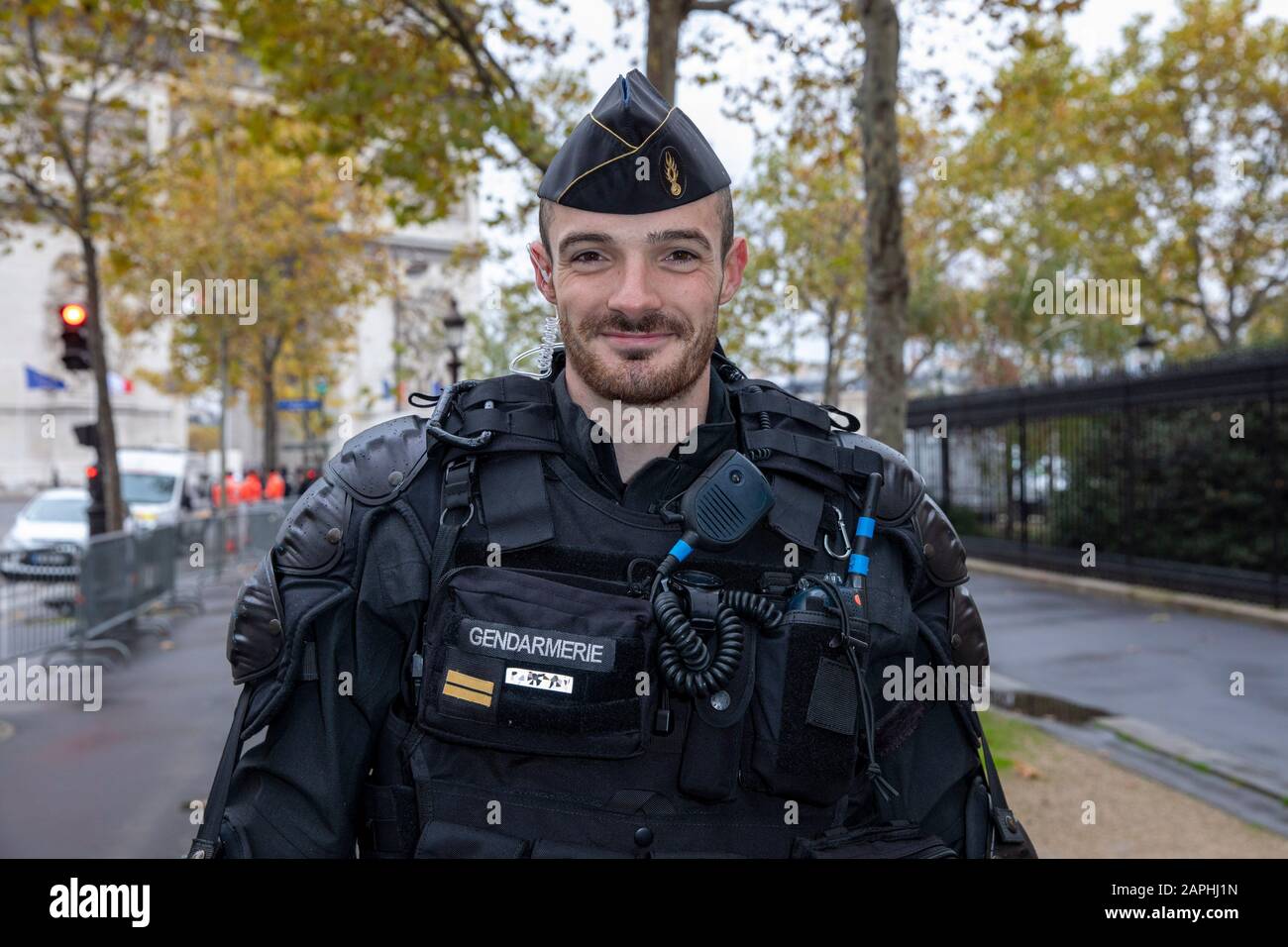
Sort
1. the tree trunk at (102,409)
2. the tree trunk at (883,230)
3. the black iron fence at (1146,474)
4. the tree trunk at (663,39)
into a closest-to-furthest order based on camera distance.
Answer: the tree trunk at (883,230) < the tree trunk at (663,39) < the black iron fence at (1146,474) < the tree trunk at (102,409)

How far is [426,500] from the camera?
2.21 metres

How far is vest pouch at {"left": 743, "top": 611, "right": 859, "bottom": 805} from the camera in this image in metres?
2.10

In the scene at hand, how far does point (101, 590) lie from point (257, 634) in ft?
35.9

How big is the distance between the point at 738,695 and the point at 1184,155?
25.8 m

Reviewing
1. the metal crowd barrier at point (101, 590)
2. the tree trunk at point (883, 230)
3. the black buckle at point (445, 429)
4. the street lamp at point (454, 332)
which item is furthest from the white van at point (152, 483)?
the black buckle at point (445, 429)

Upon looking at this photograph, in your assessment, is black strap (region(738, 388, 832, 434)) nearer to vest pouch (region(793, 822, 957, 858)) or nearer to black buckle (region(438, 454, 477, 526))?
black buckle (region(438, 454, 477, 526))

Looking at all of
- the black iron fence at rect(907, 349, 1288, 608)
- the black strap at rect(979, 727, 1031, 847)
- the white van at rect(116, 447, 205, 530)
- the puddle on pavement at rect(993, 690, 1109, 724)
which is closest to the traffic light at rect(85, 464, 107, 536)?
the white van at rect(116, 447, 205, 530)

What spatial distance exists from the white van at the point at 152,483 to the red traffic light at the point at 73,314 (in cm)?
1057

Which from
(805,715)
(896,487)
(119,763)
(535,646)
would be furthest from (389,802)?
(119,763)

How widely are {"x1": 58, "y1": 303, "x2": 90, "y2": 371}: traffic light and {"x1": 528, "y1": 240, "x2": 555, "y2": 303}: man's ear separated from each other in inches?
460

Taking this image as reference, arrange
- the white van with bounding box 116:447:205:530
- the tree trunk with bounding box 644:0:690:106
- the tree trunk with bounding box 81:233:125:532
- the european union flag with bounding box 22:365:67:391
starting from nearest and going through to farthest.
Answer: the tree trunk with bounding box 644:0:690:106 < the tree trunk with bounding box 81:233:125:532 < the white van with bounding box 116:447:205:530 < the european union flag with bounding box 22:365:67:391

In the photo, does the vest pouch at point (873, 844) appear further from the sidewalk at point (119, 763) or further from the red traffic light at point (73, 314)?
the red traffic light at point (73, 314)

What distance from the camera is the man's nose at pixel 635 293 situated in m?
2.14

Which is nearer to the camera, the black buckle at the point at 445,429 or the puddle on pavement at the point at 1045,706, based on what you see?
the black buckle at the point at 445,429
